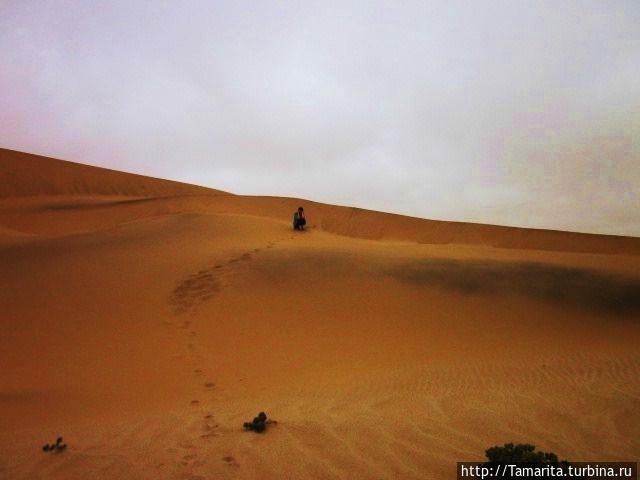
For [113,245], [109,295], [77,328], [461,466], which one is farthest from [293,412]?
[113,245]

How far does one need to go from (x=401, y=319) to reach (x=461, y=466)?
17.2 ft

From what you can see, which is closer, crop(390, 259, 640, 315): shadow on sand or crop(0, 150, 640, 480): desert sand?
crop(0, 150, 640, 480): desert sand

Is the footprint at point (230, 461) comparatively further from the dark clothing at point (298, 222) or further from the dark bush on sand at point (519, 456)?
the dark clothing at point (298, 222)

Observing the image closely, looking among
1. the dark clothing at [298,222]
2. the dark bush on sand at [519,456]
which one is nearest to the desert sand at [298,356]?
the dark bush on sand at [519,456]

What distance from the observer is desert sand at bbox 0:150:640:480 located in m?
4.19

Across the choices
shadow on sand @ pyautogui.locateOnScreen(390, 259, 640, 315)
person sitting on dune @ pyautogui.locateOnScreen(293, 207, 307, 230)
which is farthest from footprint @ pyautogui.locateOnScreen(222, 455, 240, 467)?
person sitting on dune @ pyautogui.locateOnScreen(293, 207, 307, 230)

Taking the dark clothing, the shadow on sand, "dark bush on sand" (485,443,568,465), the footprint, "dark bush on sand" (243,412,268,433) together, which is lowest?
the footprint

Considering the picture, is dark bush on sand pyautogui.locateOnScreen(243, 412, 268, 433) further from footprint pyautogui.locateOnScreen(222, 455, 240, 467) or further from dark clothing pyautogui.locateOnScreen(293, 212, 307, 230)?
dark clothing pyautogui.locateOnScreen(293, 212, 307, 230)

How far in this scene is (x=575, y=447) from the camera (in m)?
4.18

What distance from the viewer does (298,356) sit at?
292 inches

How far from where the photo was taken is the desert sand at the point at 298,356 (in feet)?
13.7

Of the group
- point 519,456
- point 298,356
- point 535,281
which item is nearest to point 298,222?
point 535,281

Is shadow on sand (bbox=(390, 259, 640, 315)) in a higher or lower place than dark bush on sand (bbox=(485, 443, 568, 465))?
higher

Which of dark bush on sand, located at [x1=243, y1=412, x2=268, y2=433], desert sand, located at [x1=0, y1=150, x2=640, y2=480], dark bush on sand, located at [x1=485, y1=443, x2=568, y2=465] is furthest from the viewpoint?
dark bush on sand, located at [x1=243, y1=412, x2=268, y2=433]
